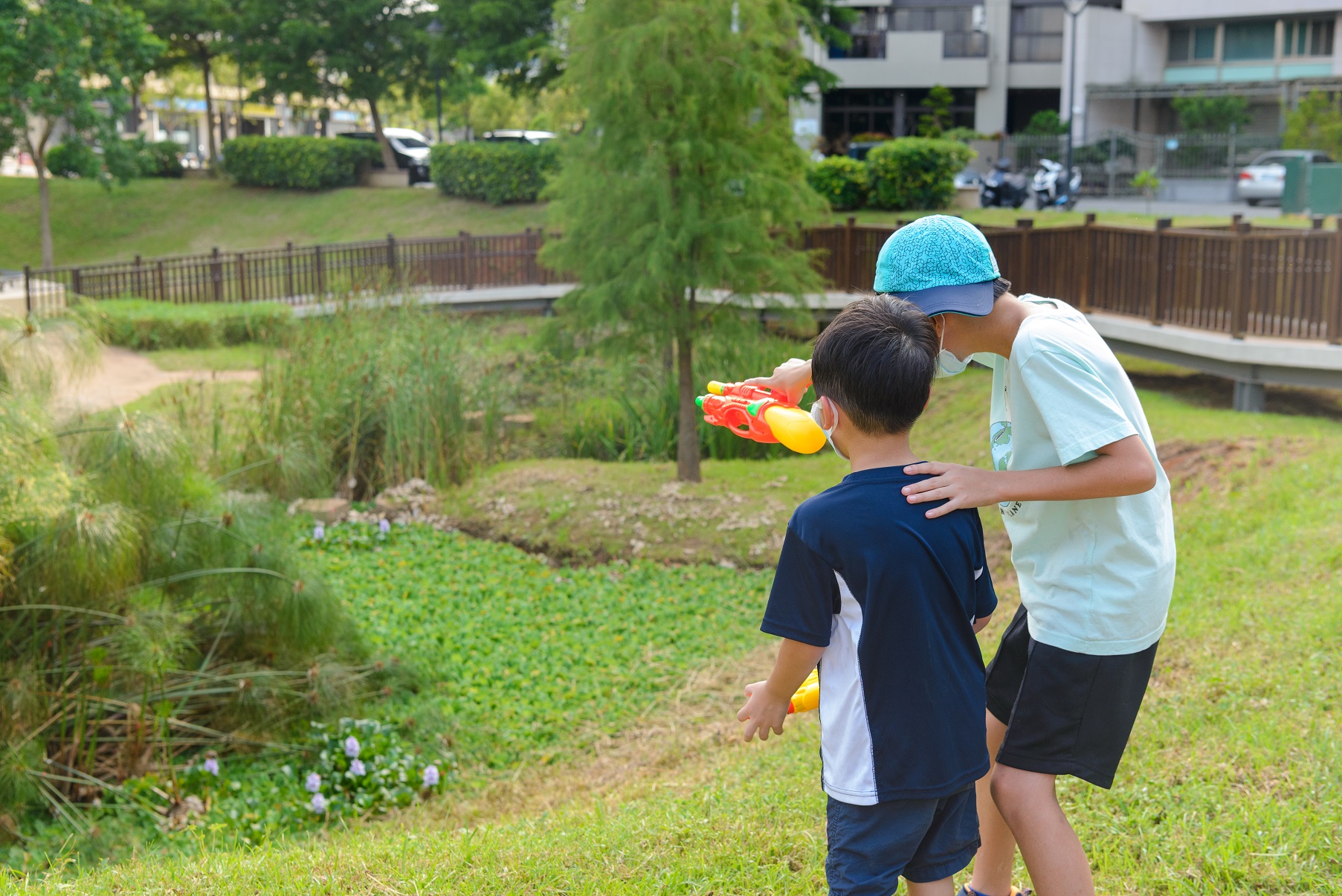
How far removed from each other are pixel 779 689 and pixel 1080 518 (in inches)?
26.2

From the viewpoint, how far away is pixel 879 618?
196 cm

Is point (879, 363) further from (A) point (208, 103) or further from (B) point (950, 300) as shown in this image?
(A) point (208, 103)

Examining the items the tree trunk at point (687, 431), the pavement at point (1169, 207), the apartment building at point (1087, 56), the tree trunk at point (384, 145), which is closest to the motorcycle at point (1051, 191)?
the pavement at point (1169, 207)

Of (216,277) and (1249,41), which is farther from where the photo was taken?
(1249,41)

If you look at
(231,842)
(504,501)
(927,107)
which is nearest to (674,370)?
(504,501)

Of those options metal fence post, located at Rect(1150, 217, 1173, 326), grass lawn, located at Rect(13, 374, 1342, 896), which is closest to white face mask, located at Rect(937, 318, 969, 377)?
grass lawn, located at Rect(13, 374, 1342, 896)

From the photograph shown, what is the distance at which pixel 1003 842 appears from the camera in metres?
2.52

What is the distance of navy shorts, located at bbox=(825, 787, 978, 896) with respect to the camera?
200cm

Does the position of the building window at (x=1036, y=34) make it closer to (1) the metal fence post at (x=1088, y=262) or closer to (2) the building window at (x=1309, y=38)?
(2) the building window at (x=1309, y=38)

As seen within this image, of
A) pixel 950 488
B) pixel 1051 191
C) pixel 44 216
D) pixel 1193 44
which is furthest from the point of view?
pixel 1193 44

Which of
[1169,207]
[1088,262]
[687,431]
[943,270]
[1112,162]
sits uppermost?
[1112,162]

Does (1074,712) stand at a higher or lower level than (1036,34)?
lower

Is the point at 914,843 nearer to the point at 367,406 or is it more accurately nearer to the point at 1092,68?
the point at 367,406

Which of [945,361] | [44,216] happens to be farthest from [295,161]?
[945,361]
